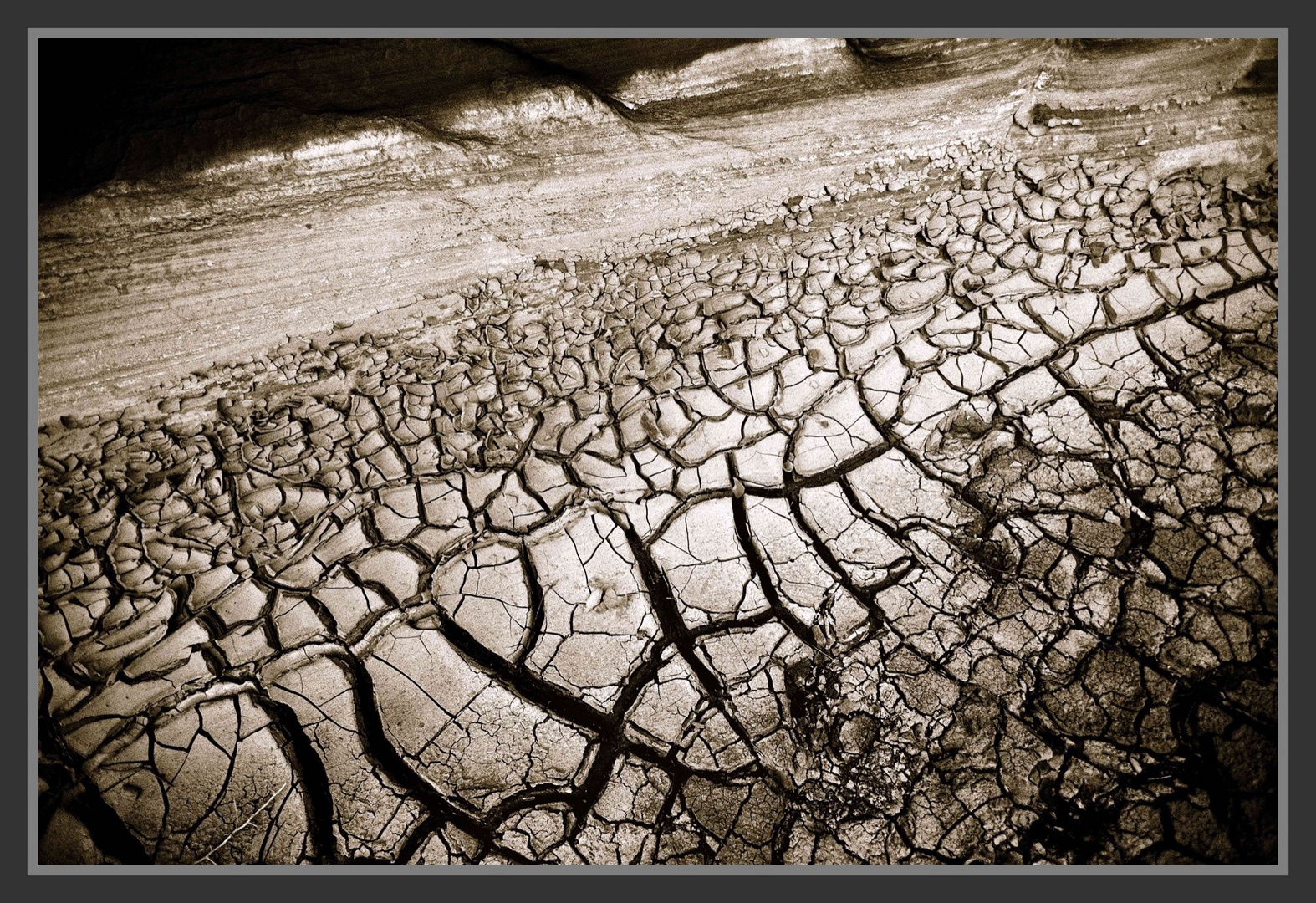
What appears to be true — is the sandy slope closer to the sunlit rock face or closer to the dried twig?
the sunlit rock face

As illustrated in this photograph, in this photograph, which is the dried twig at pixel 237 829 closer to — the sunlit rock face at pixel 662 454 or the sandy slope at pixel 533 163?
the sunlit rock face at pixel 662 454

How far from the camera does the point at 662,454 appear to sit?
1.90 metres

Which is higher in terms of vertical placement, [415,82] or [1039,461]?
[415,82]

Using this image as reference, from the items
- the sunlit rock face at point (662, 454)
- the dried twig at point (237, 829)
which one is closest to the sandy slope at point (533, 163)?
the sunlit rock face at point (662, 454)

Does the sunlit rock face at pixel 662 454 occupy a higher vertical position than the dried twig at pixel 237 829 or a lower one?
higher

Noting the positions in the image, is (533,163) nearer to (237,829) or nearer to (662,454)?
(662,454)

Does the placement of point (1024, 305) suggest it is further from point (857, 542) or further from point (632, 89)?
point (632, 89)

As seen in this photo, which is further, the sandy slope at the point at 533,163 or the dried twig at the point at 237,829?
the sandy slope at the point at 533,163

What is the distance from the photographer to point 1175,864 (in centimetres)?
134

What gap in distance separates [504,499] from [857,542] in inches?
35.9

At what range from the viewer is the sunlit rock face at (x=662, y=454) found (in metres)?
1.45

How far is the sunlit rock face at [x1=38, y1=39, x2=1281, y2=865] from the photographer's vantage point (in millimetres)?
1450

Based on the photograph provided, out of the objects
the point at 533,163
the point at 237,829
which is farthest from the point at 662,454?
the point at 533,163

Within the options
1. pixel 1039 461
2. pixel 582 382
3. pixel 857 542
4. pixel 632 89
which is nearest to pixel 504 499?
pixel 582 382
